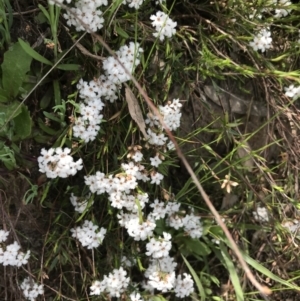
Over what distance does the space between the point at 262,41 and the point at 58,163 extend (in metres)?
0.95

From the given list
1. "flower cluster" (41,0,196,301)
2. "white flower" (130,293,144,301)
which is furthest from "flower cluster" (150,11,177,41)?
"white flower" (130,293,144,301)

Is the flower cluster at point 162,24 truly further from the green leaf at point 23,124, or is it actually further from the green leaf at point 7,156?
the green leaf at point 7,156

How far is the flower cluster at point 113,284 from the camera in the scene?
1.83 meters

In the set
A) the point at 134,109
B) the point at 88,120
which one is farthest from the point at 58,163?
the point at 134,109

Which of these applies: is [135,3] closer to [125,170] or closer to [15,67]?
[15,67]

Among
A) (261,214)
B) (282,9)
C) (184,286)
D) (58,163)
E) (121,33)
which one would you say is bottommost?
(184,286)

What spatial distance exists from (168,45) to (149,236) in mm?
758

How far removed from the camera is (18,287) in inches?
71.7

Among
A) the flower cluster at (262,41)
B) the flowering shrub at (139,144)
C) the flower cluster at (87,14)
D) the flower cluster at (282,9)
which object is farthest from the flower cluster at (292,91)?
the flower cluster at (87,14)

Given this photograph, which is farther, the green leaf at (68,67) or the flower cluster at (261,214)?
the flower cluster at (261,214)

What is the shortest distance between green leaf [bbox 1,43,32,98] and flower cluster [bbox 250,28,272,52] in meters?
0.90

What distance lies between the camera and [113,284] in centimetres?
183

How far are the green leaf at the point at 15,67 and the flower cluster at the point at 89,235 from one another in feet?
1.97

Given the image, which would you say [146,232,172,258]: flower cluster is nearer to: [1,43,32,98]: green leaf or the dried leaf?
the dried leaf
